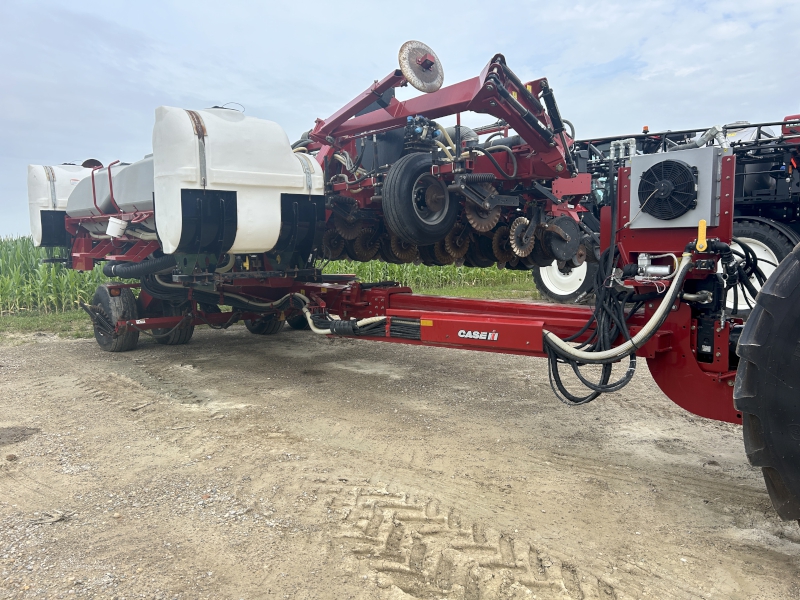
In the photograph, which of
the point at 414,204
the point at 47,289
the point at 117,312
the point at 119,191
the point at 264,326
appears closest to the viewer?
the point at 414,204

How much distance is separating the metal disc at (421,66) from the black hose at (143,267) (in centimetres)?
254

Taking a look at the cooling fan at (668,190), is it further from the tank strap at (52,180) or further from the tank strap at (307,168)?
the tank strap at (52,180)

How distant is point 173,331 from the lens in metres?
6.79

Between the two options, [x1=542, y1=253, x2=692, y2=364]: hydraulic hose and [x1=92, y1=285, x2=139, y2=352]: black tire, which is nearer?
[x1=542, y1=253, x2=692, y2=364]: hydraulic hose

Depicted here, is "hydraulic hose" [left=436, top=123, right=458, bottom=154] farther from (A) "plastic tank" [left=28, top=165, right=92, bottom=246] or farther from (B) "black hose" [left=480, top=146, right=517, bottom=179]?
(A) "plastic tank" [left=28, top=165, right=92, bottom=246]

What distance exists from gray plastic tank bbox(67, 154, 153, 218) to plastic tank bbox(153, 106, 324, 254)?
0.94 meters

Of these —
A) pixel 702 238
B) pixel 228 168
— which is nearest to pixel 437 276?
pixel 228 168

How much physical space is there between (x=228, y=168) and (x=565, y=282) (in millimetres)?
6698

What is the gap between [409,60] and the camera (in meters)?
4.59

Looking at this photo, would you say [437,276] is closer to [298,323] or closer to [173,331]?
[298,323]

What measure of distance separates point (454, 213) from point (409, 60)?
49.2 inches

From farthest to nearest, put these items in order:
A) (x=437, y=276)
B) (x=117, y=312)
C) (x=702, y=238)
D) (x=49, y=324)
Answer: (x=437, y=276), (x=49, y=324), (x=117, y=312), (x=702, y=238)

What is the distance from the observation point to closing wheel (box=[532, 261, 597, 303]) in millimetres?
9617

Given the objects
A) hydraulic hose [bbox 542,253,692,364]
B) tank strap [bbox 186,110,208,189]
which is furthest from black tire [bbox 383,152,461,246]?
hydraulic hose [bbox 542,253,692,364]
